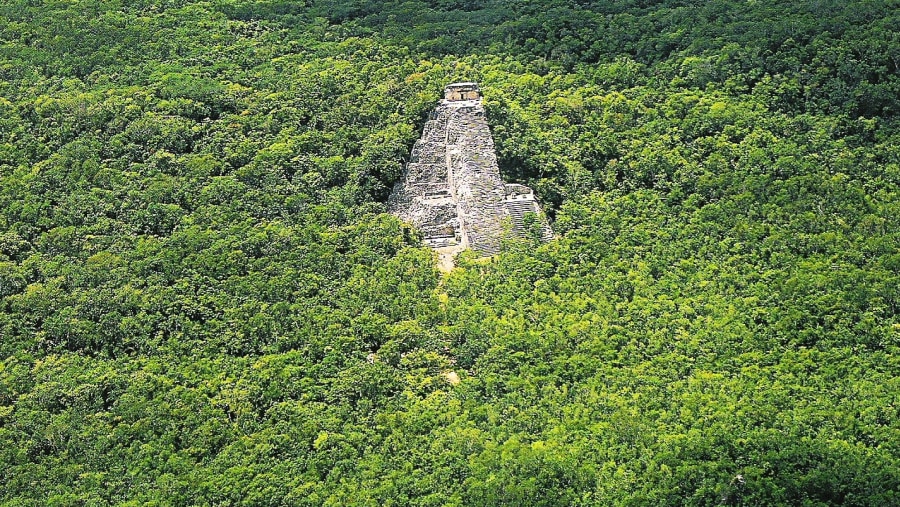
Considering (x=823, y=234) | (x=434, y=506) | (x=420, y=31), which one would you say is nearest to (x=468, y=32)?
(x=420, y=31)

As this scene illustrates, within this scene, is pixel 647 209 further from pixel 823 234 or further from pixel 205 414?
pixel 205 414

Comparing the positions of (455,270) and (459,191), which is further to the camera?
(459,191)

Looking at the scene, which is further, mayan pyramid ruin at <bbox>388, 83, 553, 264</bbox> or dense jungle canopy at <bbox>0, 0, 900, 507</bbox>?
mayan pyramid ruin at <bbox>388, 83, 553, 264</bbox>

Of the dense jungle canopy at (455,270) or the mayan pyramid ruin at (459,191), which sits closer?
the dense jungle canopy at (455,270)

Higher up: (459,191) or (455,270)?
(459,191)
